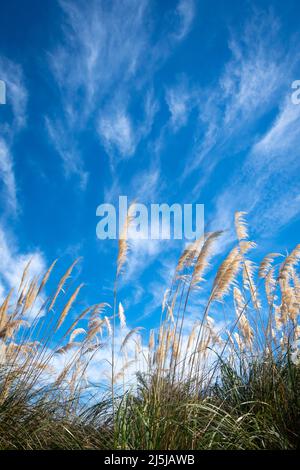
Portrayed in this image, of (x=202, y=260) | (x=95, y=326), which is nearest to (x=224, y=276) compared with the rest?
(x=202, y=260)

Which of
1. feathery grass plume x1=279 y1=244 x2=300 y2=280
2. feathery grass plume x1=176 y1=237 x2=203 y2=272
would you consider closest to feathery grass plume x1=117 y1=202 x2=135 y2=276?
feathery grass plume x1=176 y1=237 x2=203 y2=272

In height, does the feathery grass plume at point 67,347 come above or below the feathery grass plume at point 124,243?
below

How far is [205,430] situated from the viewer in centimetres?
382

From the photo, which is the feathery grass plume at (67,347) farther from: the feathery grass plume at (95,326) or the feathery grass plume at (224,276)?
the feathery grass plume at (224,276)

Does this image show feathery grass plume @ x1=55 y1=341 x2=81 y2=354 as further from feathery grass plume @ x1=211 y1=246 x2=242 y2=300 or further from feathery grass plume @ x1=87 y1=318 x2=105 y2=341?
feathery grass plume @ x1=211 y1=246 x2=242 y2=300

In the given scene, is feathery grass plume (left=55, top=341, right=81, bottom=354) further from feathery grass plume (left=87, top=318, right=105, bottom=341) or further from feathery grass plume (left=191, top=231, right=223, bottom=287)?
feathery grass plume (left=191, top=231, right=223, bottom=287)

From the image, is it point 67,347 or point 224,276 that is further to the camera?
point 67,347

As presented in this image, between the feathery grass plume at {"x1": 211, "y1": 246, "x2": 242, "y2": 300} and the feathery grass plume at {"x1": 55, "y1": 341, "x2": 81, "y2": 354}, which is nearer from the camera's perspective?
the feathery grass plume at {"x1": 211, "y1": 246, "x2": 242, "y2": 300}

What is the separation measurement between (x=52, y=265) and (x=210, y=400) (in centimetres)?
237

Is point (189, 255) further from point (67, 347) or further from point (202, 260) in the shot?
point (67, 347)

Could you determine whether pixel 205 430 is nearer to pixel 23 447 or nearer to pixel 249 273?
pixel 23 447

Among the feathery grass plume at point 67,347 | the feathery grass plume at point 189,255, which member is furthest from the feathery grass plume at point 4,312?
the feathery grass plume at point 189,255

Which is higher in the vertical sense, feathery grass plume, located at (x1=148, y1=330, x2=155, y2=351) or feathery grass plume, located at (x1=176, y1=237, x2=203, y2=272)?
feathery grass plume, located at (x1=176, y1=237, x2=203, y2=272)
